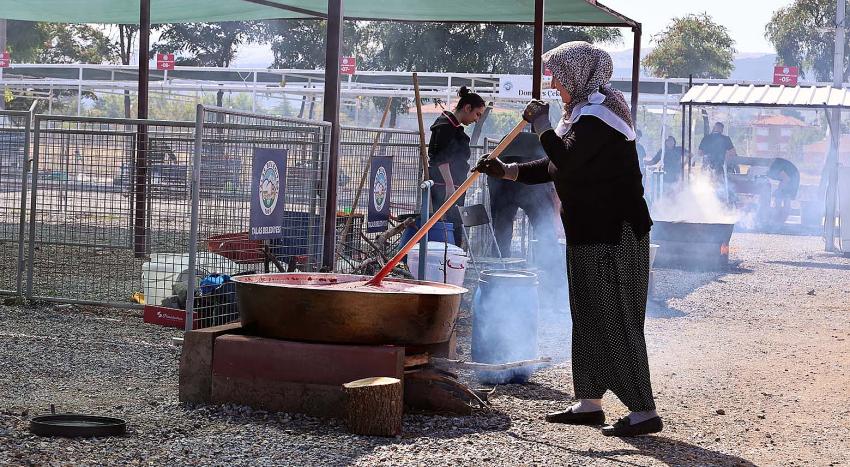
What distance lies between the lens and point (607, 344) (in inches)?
223

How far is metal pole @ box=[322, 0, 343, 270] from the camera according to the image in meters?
8.40

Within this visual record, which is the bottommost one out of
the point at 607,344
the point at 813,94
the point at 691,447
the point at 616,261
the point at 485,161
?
the point at 691,447

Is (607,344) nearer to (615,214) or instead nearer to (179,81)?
(615,214)

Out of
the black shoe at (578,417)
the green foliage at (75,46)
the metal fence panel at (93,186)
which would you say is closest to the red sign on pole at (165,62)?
the metal fence panel at (93,186)

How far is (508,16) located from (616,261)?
8277 millimetres

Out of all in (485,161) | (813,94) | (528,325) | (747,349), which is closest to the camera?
(485,161)

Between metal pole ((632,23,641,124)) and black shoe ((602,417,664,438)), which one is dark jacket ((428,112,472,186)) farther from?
black shoe ((602,417,664,438))

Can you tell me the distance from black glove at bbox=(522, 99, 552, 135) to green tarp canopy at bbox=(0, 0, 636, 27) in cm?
538

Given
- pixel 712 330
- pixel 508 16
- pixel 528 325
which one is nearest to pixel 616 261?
pixel 528 325

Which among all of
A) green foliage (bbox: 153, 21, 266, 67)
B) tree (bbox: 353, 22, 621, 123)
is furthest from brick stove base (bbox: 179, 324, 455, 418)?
green foliage (bbox: 153, 21, 266, 67)

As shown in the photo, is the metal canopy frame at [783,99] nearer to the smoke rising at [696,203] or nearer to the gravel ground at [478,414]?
the smoke rising at [696,203]

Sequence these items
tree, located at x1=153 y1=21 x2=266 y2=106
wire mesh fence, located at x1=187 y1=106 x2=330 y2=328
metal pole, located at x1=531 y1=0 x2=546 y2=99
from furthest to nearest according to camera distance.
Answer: tree, located at x1=153 y1=21 x2=266 y2=106 → metal pole, located at x1=531 y1=0 x2=546 y2=99 → wire mesh fence, located at x1=187 y1=106 x2=330 y2=328

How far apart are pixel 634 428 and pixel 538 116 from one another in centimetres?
164

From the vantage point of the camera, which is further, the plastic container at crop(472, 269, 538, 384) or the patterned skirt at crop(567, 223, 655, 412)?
the plastic container at crop(472, 269, 538, 384)
